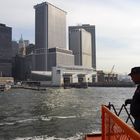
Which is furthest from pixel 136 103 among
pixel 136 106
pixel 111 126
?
pixel 111 126

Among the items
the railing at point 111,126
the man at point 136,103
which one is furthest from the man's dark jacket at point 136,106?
the railing at point 111,126

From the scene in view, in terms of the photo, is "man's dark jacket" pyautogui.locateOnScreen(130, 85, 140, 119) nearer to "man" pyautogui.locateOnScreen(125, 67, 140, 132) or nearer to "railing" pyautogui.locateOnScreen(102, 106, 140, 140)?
"man" pyautogui.locateOnScreen(125, 67, 140, 132)

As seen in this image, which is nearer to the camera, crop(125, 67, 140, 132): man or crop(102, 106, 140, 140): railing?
crop(102, 106, 140, 140): railing

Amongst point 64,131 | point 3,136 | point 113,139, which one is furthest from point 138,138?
point 64,131

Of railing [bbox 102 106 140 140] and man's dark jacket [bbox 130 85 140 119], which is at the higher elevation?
man's dark jacket [bbox 130 85 140 119]

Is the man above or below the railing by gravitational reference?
above

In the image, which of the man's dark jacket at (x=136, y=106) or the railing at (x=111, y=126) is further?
the man's dark jacket at (x=136, y=106)

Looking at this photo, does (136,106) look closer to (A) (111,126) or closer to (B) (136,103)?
(B) (136,103)

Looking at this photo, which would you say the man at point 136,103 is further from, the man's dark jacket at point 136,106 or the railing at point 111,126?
the railing at point 111,126

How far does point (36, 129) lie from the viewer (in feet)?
95.5

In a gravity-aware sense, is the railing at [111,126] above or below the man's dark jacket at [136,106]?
below

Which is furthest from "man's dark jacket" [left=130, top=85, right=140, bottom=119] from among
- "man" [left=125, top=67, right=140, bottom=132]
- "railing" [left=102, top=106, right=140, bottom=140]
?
"railing" [left=102, top=106, right=140, bottom=140]

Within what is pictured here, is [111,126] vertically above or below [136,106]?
below

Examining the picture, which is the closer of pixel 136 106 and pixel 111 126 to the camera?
pixel 136 106
